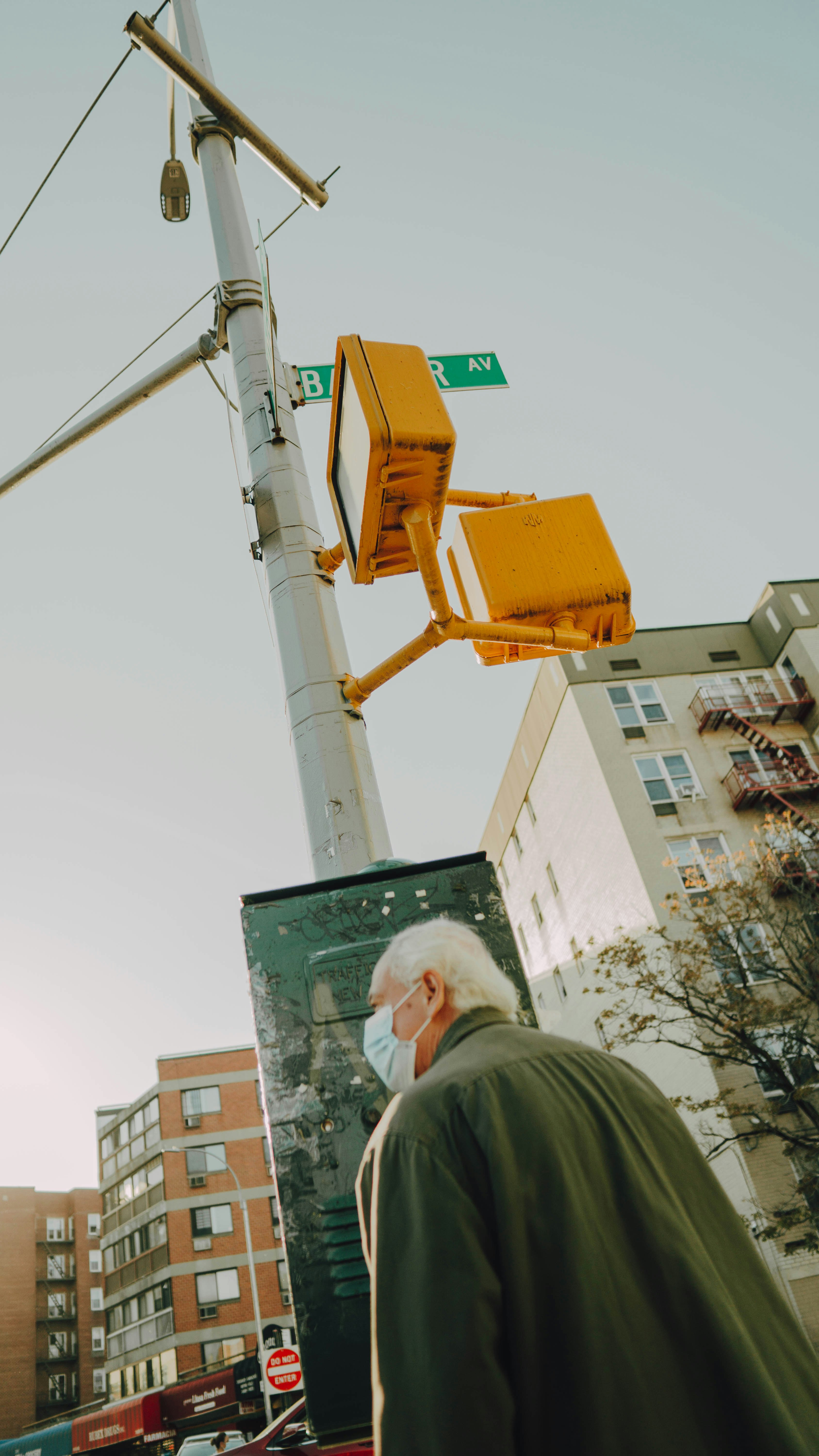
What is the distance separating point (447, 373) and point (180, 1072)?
5410 cm

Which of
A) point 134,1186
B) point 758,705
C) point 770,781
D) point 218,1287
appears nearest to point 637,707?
point 758,705

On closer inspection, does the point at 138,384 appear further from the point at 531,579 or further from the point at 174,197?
the point at 531,579

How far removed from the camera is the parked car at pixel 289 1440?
4121 mm

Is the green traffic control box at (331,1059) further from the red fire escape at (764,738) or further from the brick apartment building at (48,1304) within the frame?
the brick apartment building at (48,1304)

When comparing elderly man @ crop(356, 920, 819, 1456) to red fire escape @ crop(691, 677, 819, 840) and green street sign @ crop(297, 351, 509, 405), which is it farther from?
red fire escape @ crop(691, 677, 819, 840)

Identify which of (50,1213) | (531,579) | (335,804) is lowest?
(335,804)

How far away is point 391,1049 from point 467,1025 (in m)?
0.38

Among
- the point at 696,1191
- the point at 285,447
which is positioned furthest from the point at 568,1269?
the point at 285,447

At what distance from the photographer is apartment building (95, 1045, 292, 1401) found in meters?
45.2

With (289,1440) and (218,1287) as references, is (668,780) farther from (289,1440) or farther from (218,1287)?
(218,1287)

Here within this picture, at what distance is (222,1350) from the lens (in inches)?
1751

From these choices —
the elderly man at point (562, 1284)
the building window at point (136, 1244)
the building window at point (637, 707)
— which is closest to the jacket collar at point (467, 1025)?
the elderly man at point (562, 1284)

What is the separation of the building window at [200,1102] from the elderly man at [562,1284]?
55008 millimetres

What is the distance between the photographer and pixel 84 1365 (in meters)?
67.6
